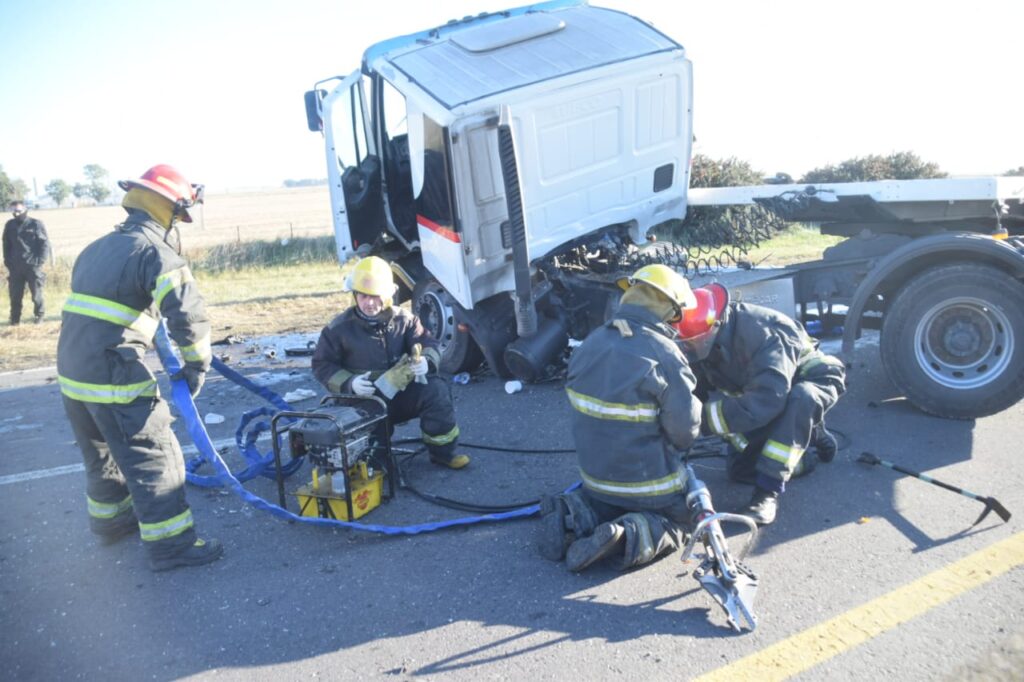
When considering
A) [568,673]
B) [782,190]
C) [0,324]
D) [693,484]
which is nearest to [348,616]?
[568,673]

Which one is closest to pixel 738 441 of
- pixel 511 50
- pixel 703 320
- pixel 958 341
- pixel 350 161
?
pixel 703 320

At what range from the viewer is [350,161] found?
7.38m

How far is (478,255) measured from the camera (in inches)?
237

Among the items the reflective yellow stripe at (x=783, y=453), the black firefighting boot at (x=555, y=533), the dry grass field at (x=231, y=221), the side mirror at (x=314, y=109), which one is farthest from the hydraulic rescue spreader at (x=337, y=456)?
the dry grass field at (x=231, y=221)

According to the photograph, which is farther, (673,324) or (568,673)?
(673,324)

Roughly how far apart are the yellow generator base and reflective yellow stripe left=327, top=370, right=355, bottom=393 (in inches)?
23.6

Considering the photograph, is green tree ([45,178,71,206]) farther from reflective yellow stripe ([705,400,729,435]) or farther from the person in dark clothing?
reflective yellow stripe ([705,400,729,435])

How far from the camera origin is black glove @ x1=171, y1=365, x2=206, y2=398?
3.72m

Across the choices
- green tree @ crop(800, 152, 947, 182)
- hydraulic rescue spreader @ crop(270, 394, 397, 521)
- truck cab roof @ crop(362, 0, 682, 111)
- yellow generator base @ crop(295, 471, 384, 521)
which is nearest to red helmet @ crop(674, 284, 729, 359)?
hydraulic rescue spreader @ crop(270, 394, 397, 521)

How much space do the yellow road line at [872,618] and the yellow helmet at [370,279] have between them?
8.85 ft

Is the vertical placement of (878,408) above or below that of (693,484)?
below

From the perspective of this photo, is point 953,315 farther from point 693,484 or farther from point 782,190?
point 693,484

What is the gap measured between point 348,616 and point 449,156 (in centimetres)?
349

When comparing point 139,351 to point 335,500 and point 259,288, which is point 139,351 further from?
point 259,288
